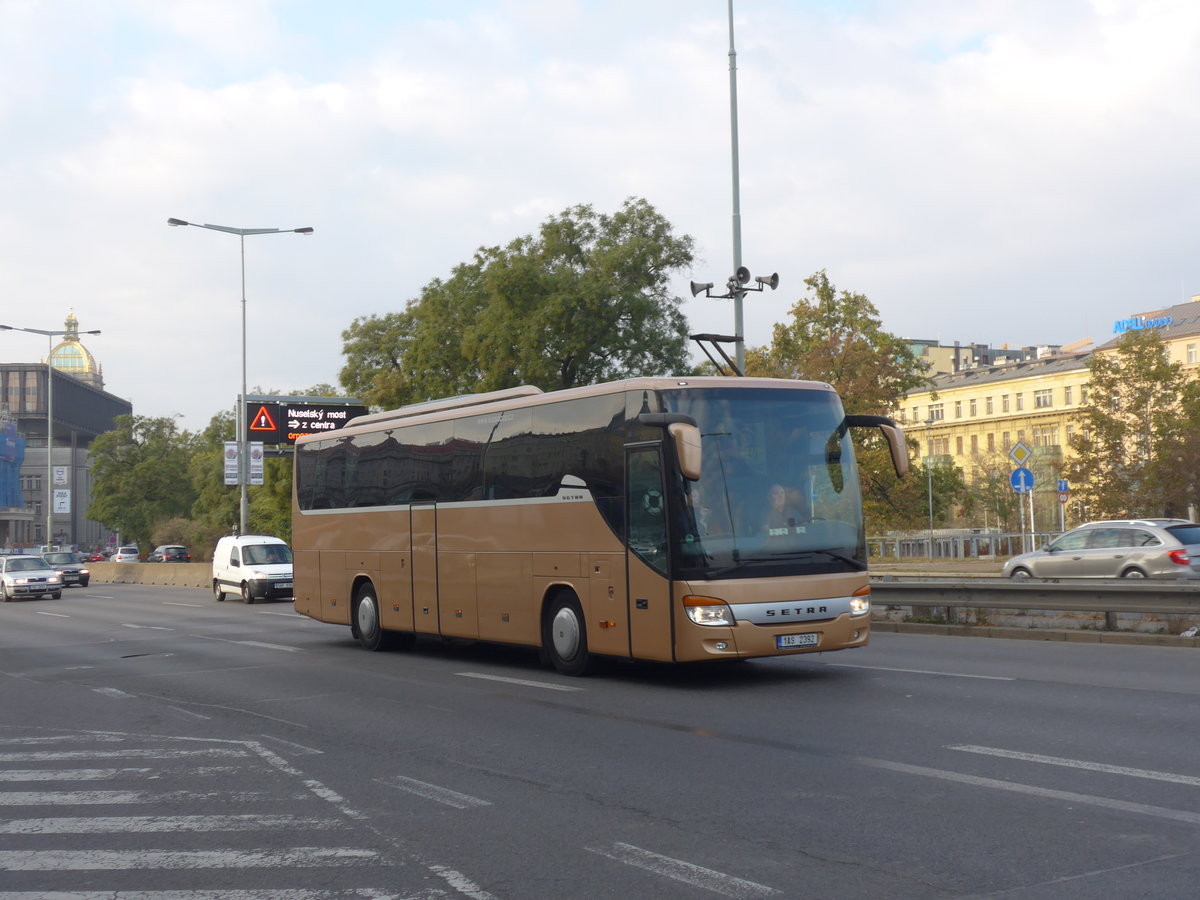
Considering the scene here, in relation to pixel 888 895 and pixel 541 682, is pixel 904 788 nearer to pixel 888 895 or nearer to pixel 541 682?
pixel 888 895

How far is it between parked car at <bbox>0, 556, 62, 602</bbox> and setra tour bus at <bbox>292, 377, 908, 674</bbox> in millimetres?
32159

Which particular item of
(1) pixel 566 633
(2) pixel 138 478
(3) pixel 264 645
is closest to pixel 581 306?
(3) pixel 264 645

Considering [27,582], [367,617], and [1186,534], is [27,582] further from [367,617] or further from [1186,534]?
[1186,534]

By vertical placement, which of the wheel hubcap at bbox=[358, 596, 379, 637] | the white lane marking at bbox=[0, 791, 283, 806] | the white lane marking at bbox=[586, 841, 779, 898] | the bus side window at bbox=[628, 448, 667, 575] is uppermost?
the bus side window at bbox=[628, 448, 667, 575]

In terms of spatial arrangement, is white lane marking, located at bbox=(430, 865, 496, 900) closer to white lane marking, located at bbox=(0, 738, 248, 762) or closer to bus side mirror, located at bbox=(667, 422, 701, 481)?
white lane marking, located at bbox=(0, 738, 248, 762)

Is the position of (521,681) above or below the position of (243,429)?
below

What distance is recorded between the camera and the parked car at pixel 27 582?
45.2m

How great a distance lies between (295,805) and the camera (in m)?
8.02

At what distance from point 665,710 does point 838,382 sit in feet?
127

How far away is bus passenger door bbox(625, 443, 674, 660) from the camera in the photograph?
43.7 ft

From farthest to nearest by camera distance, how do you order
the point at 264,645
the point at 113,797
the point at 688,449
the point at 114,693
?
1. the point at 264,645
2. the point at 114,693
3. the point at 688,449
4. the point at 113,797

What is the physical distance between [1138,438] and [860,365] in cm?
1287

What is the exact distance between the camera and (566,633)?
14.9 meters

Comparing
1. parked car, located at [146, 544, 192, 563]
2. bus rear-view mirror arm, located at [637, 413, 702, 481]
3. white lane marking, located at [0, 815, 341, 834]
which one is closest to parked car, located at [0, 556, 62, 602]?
bus rear-view mirror arm, located at [637, 413, 702, 481]
